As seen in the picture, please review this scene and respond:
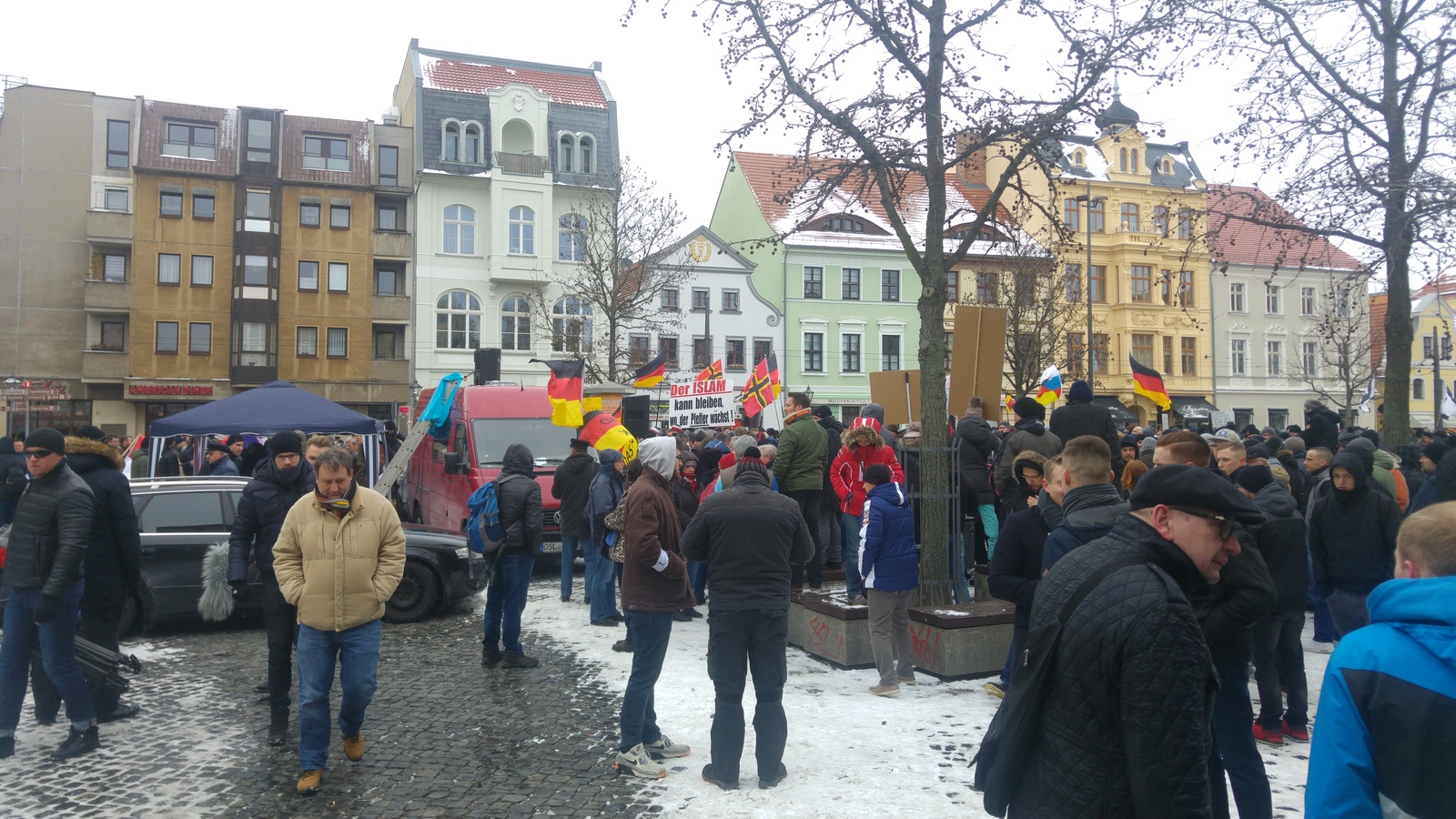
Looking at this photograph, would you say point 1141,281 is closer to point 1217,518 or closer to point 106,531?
point 106,531

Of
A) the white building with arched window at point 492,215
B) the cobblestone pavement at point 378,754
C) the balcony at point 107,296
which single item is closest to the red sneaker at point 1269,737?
the cobblestone pavement at point 378,754

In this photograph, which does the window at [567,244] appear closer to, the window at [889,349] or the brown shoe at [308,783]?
the window at [889,349]

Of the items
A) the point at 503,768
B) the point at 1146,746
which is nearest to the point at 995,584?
the point at 503,768

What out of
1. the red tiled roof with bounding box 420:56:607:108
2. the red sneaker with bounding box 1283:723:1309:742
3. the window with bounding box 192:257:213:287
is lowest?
the red sneaker with bounding box 1283:723:1309:742

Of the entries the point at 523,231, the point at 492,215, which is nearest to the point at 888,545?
the point at 492,215

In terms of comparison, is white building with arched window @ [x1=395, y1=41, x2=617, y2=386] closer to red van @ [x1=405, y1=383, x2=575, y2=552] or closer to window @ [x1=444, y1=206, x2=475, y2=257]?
window @ [x1=444, y1=206, x2=475, y2=257]

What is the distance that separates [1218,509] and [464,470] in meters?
12.8

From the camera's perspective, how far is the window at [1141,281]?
5034 centimetres

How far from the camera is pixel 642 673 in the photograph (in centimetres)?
550

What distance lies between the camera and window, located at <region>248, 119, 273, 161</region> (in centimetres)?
3838

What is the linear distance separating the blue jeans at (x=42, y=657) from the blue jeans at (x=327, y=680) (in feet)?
5.37

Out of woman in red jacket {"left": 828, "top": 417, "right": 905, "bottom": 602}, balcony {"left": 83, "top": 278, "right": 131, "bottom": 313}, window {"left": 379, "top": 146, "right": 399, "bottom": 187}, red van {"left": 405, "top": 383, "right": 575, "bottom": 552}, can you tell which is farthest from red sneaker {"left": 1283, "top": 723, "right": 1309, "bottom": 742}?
balcony {"left": 83, "top": 278, "right": 131, "bottom": 313}

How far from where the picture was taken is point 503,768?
5.62 meters

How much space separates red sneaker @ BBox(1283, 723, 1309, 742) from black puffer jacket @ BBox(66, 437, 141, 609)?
25.0 feet
